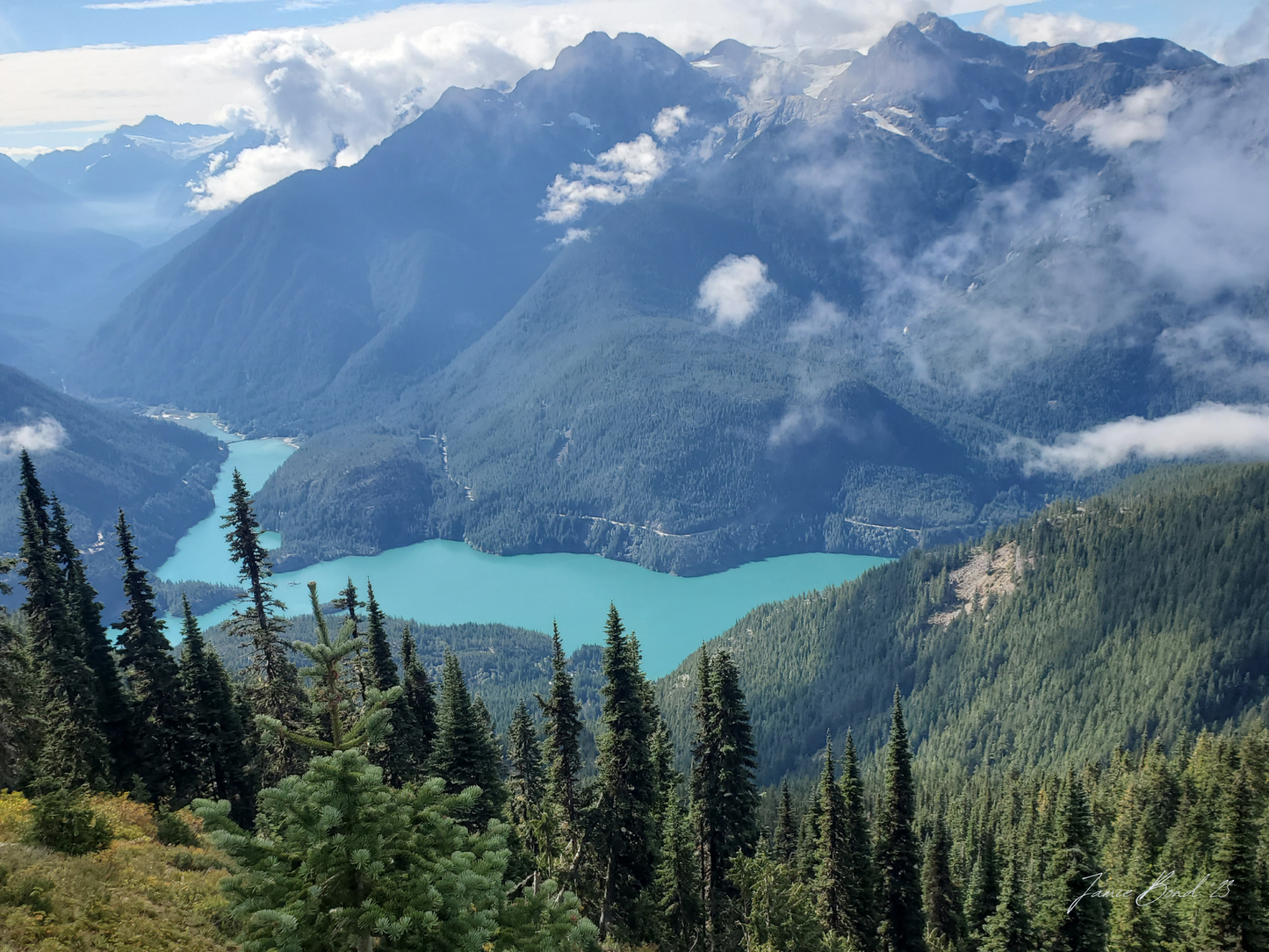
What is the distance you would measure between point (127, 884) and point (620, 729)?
1795 centimetres

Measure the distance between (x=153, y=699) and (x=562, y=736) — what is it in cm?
2040

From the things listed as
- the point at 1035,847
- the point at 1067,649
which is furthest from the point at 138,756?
the point at 1067,649

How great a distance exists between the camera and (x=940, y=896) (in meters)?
51.3

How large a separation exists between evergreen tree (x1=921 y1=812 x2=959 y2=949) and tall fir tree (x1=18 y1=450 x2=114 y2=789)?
4105cm

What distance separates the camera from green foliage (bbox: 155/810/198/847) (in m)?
31.6

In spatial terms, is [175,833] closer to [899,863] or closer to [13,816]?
[13,816]

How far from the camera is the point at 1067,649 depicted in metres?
168

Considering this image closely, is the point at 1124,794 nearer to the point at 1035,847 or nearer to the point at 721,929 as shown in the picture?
the point at 1035,847

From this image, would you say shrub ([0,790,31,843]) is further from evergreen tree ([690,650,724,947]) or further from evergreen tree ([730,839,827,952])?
evergreen tree ([690,650,724,947])

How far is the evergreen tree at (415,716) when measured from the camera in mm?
41906

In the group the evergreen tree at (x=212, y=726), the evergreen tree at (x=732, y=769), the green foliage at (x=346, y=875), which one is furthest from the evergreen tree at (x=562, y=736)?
the green foliage at (x=346, y=875)

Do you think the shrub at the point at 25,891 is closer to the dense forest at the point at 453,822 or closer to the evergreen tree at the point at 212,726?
the dense forest at the point at 453,822

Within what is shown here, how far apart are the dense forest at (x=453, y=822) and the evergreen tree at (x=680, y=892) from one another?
130 mm
